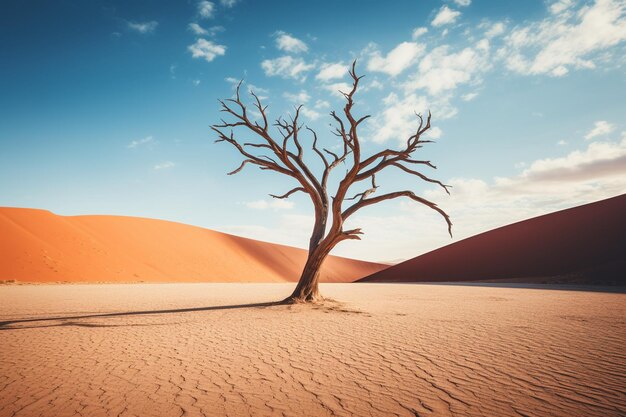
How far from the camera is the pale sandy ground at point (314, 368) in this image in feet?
9.56

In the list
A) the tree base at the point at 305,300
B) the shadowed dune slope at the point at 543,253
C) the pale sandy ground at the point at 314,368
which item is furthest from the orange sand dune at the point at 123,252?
the pale sandy ground at the point at 314,368

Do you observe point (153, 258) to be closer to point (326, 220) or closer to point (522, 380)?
point (326, 220)

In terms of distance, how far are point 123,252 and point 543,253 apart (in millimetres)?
43405

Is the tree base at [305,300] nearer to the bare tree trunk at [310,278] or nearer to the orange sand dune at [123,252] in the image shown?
the bare tree trunk at [310,278]

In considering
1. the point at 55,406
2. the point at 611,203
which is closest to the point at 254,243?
the point at 611,203

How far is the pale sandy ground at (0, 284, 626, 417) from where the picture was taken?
291cm

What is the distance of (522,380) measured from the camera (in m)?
3.50

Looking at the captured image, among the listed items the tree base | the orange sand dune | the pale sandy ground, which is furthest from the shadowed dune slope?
the pale sandy ground

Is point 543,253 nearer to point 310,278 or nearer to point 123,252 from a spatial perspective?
point 310,278

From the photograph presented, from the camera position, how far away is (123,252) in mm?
32094

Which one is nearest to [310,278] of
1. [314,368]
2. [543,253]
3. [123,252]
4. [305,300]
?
[305,300]

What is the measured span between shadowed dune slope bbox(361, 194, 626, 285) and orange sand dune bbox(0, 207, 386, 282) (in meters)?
19.8

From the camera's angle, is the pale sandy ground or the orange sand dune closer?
the pale sandy ground

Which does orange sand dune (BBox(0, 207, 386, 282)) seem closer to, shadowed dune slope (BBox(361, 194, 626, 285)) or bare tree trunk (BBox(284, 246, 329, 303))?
shadowed dune slope (BBox(361, 194, 626, 285))
